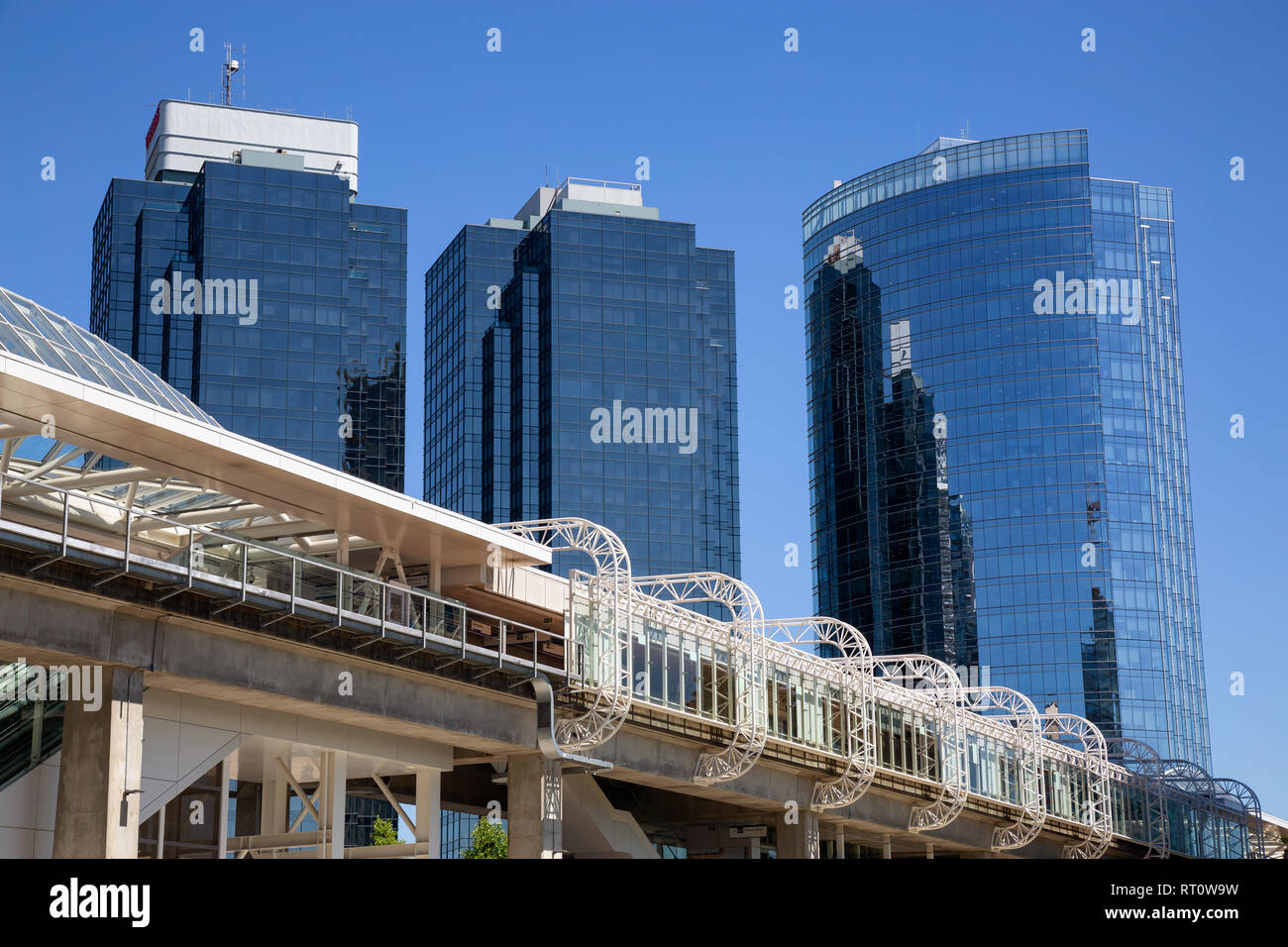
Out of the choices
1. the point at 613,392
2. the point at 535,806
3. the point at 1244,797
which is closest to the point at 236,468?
the point at 535,806

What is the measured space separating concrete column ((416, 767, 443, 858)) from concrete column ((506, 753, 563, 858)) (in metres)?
2.14

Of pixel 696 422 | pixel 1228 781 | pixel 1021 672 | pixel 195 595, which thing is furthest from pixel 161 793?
pixel 696 422

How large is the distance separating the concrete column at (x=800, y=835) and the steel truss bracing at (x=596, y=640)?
14.9 metres

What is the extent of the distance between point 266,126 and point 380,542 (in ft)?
502

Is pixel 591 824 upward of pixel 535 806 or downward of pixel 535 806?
downward

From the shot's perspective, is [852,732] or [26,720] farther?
[852,732]

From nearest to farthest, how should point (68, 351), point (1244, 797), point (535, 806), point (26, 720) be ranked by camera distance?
point (26, 720) < point (68, 351) < point (535, 806) < point (1244, 797)

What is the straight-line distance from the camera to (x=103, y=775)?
107ft

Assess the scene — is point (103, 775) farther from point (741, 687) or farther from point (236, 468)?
point (741, 687)

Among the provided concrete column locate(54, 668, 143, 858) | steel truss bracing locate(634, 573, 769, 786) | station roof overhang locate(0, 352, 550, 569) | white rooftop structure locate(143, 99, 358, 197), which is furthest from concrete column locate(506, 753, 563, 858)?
white rooftop structure locate(143, 99, 358, 197)

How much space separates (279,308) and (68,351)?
136 m

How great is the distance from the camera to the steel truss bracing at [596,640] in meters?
46.3

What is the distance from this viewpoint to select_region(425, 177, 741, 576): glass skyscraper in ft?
584

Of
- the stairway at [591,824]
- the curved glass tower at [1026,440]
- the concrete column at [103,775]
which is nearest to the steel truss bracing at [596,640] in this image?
the stairway at [591,824]
